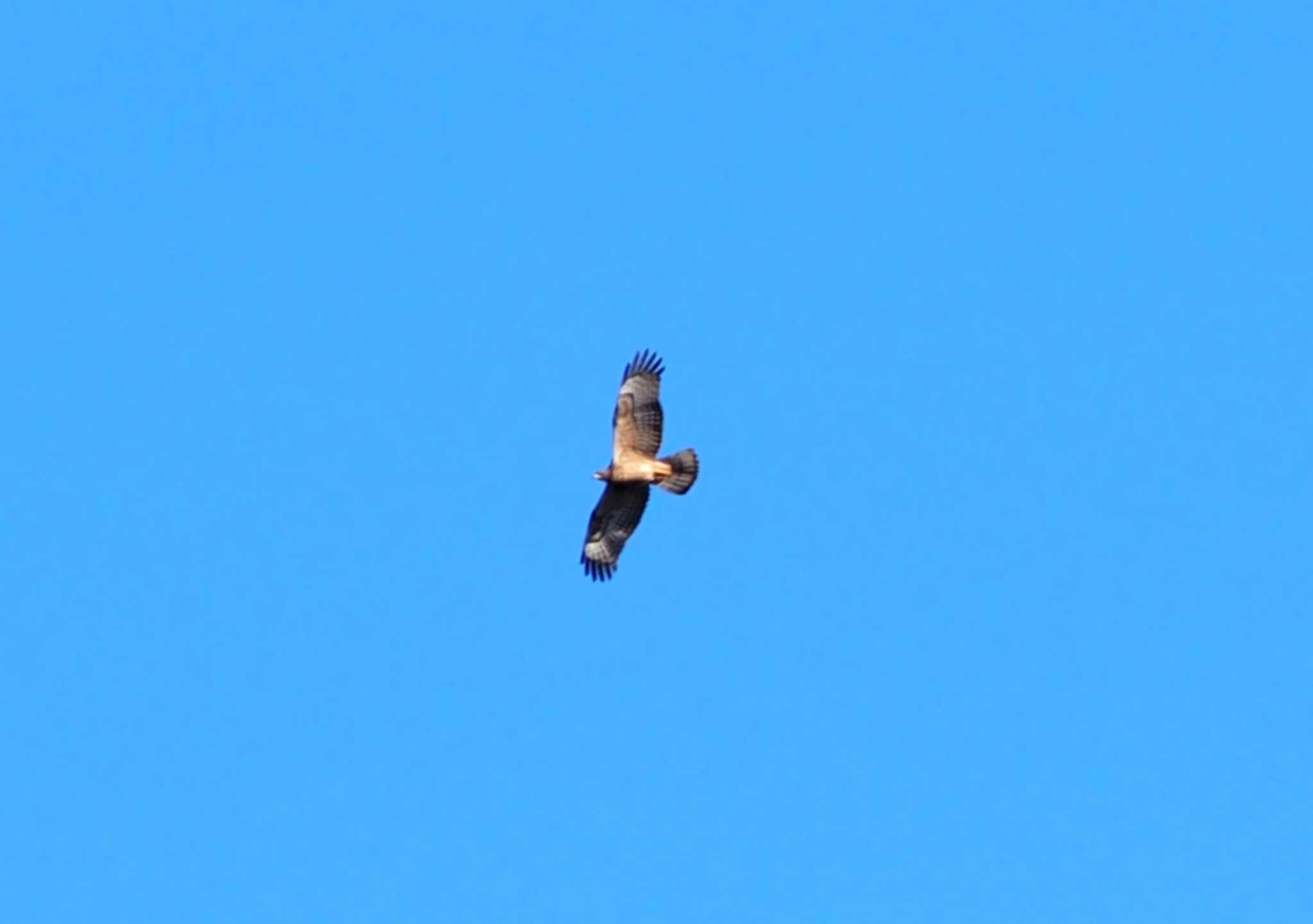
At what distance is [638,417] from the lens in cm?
5091

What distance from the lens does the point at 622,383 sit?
167ft

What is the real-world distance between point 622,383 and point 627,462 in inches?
48.8

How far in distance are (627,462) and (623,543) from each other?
6.64ft

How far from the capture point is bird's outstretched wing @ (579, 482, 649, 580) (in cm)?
5156

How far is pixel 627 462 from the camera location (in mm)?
50781

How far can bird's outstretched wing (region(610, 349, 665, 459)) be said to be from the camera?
167 feet

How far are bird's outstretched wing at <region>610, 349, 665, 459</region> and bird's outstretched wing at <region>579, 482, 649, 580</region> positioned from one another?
743mm

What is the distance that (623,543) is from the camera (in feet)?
172

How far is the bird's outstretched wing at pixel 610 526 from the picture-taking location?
51.6m

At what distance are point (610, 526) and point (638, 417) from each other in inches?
85.8

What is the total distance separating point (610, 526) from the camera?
5219 centimetres

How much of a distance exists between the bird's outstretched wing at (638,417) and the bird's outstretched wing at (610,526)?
2.44ft
